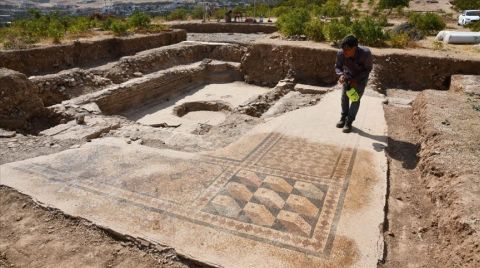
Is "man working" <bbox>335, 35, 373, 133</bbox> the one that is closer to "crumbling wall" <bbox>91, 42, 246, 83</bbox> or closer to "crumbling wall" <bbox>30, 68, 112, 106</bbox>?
"crumbling wall" <bbox>30, 68, 112, 106</bbox>

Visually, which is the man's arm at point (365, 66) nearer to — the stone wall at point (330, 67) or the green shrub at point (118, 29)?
the stone wall at point (330, 67)

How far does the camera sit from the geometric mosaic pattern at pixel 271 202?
3.46 m

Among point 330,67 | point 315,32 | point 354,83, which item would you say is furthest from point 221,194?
point 315,32

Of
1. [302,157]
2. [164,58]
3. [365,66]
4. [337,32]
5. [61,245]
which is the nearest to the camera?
[61,245]

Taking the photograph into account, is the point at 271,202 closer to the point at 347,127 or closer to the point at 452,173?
the point at 452,173

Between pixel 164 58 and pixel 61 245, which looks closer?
pixel 61 245

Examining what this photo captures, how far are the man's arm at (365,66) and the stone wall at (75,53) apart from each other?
927 centimetres

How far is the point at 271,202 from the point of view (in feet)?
12.4

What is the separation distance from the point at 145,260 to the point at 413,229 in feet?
8.70

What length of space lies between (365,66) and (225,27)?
51.3 feet

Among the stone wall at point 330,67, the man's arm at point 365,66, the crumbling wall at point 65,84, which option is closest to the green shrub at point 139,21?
the stone wall at point 330,67

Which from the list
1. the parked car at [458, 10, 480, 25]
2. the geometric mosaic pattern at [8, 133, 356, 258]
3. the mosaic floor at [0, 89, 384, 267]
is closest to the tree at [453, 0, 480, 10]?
the parked car at [458, 10, 480, 25]

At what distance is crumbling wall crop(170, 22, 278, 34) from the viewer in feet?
63.4

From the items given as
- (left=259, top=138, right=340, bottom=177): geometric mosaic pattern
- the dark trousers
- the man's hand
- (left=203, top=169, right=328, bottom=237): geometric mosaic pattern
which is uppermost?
the man's hand
